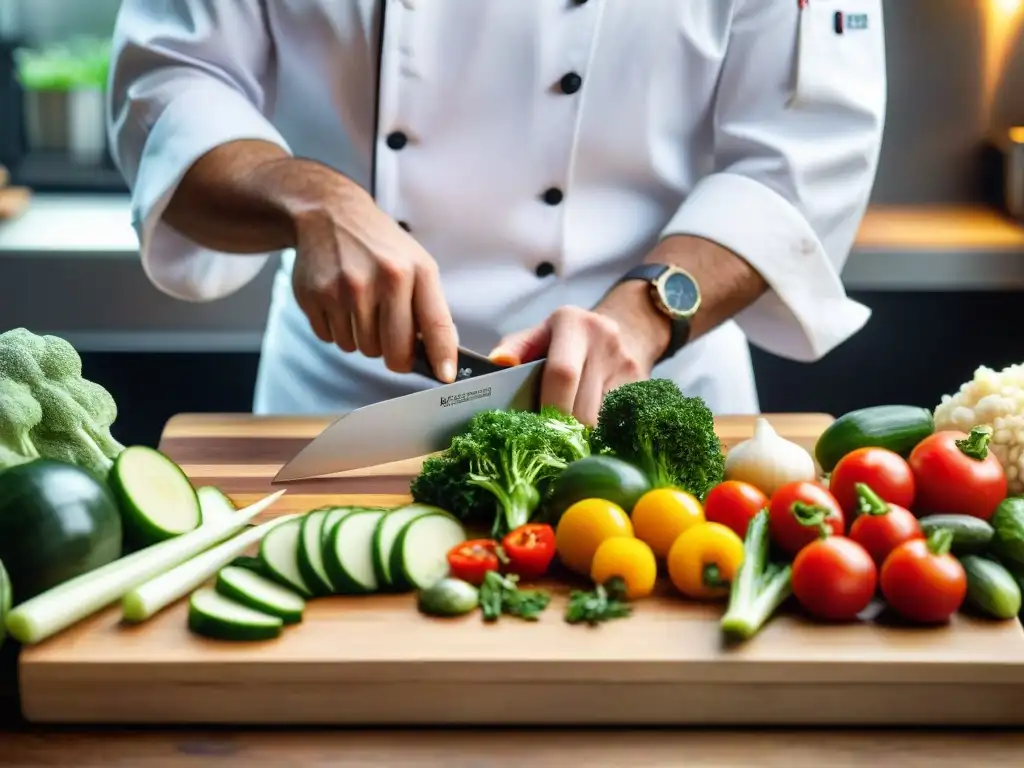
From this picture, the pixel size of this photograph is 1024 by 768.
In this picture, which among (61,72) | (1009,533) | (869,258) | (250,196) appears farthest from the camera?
(61,72)

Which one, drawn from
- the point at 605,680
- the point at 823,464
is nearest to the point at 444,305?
the point at 823,464

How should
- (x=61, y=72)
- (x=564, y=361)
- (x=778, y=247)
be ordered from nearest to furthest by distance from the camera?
(x=564, y=361) → (x=778, y=247) → (x=61, y=72)

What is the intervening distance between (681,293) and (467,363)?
1.01ft

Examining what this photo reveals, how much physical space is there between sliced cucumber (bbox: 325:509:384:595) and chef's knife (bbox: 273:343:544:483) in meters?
0.24

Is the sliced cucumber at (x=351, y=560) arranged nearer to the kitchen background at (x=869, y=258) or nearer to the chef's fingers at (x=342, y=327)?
the chef's fingers at (x=342, y=327)

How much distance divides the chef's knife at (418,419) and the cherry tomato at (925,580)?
1.73ft

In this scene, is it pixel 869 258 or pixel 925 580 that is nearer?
pixel 925 580

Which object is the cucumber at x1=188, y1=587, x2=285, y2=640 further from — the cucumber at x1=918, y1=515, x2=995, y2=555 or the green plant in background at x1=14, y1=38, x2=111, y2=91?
the green plant in background at x1=14, y1=38, x2=111, y2=91

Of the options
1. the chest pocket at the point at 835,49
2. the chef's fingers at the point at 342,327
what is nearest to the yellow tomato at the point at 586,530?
the chef's fingers at the point at 342,327

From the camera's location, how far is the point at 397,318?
4.84 feet

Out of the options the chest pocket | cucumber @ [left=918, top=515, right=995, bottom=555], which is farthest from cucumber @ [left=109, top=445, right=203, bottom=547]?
the chest pocket

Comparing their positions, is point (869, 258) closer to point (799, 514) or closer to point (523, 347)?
point (523, 347)

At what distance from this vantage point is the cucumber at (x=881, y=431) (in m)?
1.38

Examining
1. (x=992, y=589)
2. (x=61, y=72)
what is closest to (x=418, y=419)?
(x=992, y=589)
